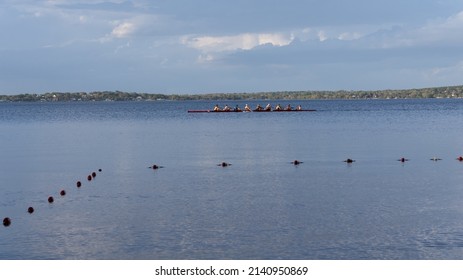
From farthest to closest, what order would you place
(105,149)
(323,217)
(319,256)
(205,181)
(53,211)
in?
(105,149) < (205,181) < (53,211) < (323,217) < (319,256)

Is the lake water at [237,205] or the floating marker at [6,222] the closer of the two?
the lake water at [237,205]

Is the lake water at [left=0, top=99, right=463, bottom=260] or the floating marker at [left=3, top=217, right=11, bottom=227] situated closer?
the lake water at [left=0, top=99, right=463, bottom=260]

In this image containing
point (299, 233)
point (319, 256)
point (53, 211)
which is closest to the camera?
point (319, 256)

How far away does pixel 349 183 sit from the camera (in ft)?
115

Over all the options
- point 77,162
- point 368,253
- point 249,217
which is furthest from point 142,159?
point 368,253


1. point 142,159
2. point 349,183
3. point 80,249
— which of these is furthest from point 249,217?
point 142,159

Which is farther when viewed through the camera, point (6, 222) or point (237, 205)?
point (237, 205)

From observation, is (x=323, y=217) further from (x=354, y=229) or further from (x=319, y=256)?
(x=319, y=256)

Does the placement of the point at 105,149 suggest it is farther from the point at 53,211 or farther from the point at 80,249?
the point at 80,249

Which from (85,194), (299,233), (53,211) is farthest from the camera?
(85,194)

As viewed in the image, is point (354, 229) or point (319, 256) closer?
point (319, 256)

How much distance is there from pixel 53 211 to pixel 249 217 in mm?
8326

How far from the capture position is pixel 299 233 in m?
23.9

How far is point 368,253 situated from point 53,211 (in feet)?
45.1
